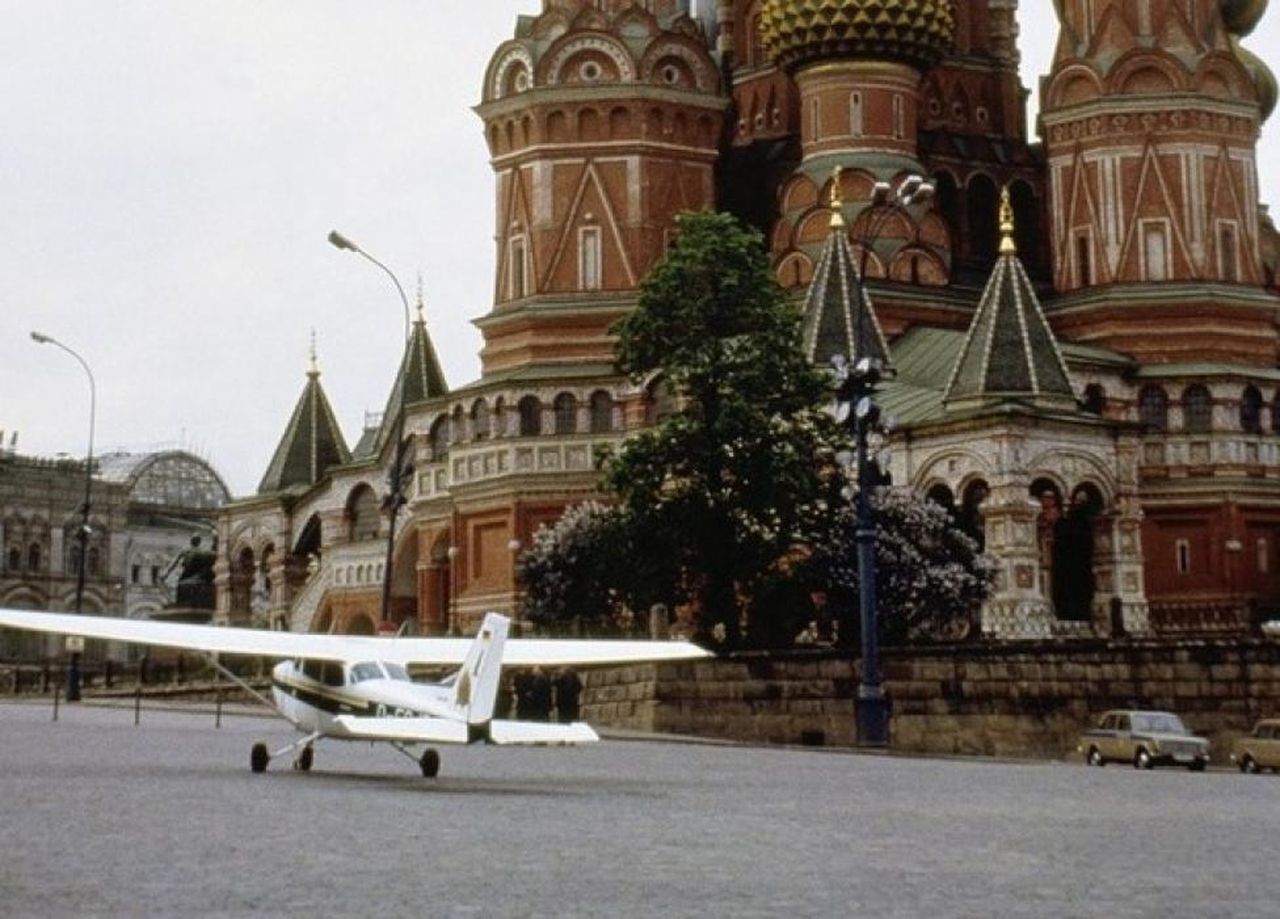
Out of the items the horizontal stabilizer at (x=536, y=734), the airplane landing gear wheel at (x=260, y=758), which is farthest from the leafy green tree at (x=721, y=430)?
the horizontal stabilizer at (x=536, y=734)

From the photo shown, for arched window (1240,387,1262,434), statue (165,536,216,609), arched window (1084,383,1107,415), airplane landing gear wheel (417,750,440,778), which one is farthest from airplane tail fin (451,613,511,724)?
statue (165,536,216,609)

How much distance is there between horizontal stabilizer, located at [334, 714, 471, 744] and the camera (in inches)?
926

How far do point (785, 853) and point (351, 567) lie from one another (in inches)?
2264

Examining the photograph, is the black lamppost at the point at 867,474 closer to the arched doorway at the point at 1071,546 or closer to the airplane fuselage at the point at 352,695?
the airplane fuselage at the point at 352,695

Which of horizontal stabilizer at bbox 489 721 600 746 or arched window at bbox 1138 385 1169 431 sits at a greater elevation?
arched window at bbox 1138 385 1169 431

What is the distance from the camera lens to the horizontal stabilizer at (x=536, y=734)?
78.3ft

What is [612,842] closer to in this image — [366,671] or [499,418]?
[366,671]

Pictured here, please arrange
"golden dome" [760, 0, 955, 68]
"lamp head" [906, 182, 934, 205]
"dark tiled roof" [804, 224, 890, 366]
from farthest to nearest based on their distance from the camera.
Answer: "golden dome" [760, 0, 955, 68] → "dark tiled roof" [804, 224, 890, 366] → "lamp head" [906, 182, 934, 205]

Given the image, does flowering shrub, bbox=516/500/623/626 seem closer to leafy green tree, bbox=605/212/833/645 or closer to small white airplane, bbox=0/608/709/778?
leafy green tree, bbox=605/212/833/645

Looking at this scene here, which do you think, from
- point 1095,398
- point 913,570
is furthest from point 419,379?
point 913,570

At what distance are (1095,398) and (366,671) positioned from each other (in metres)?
37.7

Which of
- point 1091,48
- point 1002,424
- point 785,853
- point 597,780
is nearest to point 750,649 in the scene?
point 1002,424

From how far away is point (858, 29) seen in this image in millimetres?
64312

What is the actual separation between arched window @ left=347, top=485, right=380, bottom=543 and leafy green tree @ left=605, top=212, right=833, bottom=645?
26.9 m
